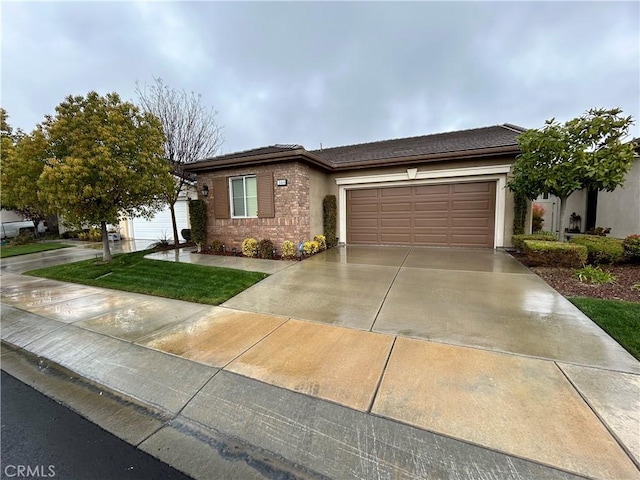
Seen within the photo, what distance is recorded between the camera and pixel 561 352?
299 centimetres

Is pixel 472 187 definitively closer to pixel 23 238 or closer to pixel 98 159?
pixel 98 159

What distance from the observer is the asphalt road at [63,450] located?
1858mm

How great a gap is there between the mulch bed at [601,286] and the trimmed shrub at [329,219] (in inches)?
247

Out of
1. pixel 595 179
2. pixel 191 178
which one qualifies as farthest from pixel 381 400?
pixel 191 178

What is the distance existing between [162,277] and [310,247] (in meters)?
4.32

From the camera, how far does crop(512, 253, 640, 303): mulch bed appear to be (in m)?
4.67

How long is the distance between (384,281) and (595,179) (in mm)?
5482

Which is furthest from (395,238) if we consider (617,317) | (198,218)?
(198,218)

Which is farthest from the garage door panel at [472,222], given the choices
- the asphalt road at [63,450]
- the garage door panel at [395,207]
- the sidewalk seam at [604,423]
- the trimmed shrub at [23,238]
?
the trimmed shrub at [23,238]

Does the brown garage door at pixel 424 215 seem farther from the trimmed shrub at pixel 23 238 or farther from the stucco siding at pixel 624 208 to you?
the trimmed shrub at pixel 23 238

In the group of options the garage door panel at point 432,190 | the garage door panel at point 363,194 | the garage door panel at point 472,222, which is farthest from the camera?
the garage door panel at point 363,194

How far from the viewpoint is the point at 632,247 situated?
20.6 ft

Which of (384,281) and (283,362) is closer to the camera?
(283,362)

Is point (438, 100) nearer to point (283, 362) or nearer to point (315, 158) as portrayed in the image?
point (315, 158)
